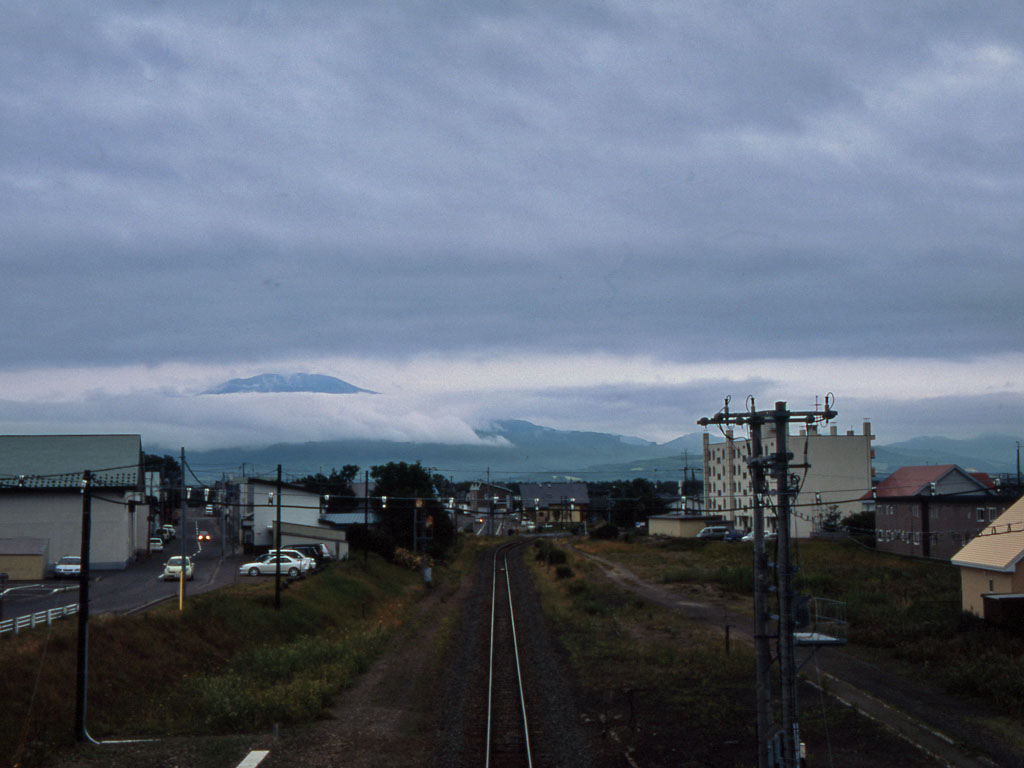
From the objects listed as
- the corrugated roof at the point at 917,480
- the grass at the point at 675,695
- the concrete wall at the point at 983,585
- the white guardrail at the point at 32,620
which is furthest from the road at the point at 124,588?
the corrugated roof at the point at 917,480

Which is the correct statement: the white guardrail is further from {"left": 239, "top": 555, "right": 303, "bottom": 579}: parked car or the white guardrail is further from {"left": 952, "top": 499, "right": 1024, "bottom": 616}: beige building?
{"left": 952, "top": 499, "right": 1024, "bottom": 616}: beige building

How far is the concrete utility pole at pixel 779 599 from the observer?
15.0 meters

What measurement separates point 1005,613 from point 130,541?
5636cm

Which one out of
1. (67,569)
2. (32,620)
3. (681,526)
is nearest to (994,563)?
(32,620)

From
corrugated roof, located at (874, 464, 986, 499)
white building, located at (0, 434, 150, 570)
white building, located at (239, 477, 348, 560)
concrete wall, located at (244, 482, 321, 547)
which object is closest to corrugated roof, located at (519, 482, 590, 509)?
corrugated roof, located at (874, 464, 986, 499)

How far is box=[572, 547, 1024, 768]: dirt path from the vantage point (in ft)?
64.4

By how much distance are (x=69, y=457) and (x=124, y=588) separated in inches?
940

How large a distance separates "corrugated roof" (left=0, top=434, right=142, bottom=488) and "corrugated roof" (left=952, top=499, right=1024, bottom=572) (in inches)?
2085

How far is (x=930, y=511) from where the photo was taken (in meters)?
65.3

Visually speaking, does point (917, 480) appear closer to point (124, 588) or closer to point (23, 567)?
point (124, 588)

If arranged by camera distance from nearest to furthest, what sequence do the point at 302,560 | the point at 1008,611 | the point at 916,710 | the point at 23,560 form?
the point at 916,710 < the point at 1008,611 < the point at 23,560 < the point at 302,560

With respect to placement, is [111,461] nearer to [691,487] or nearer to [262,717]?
[262,717]

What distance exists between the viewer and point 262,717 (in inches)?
906

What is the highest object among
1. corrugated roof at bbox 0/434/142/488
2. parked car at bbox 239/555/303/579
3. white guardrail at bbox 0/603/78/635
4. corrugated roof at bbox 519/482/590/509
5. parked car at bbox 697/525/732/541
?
corrugated roof at bbox 0/434/142/488
